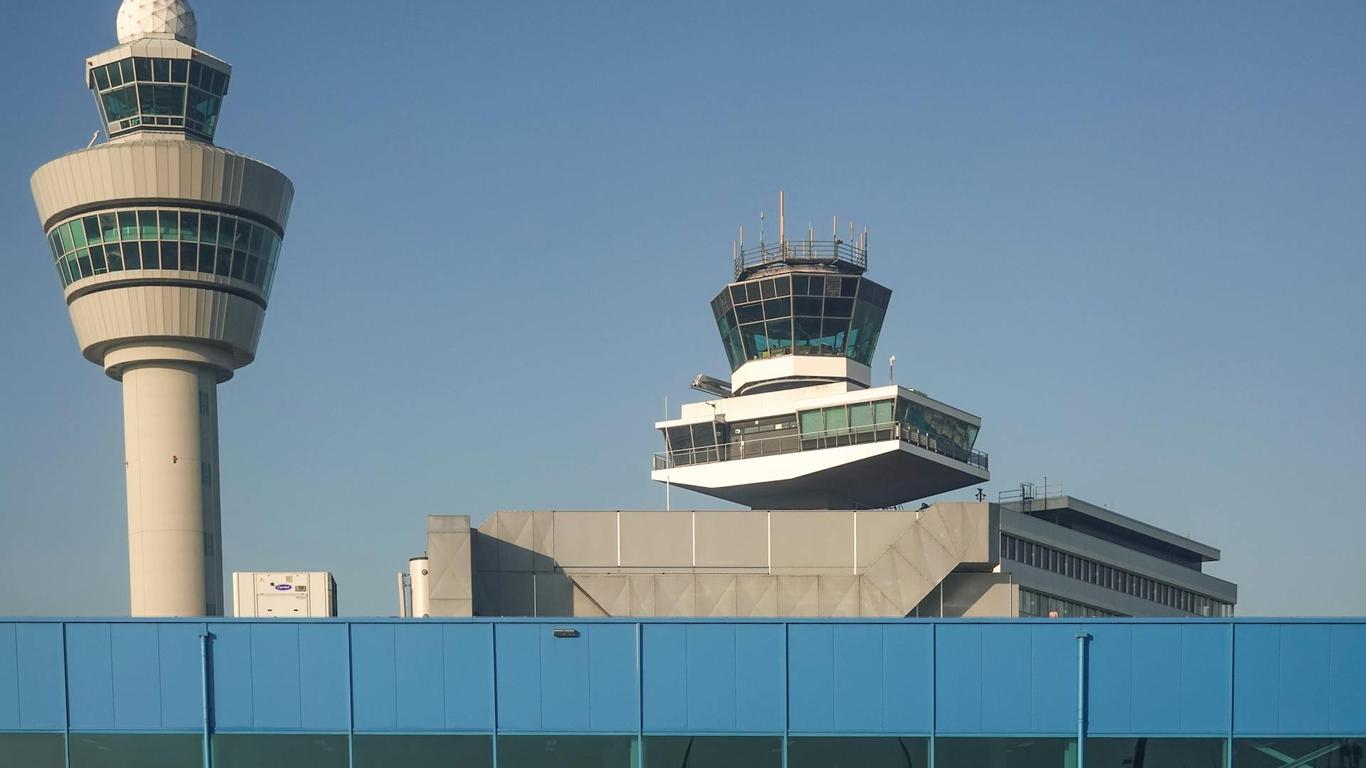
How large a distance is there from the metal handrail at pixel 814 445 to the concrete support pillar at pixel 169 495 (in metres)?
26.7

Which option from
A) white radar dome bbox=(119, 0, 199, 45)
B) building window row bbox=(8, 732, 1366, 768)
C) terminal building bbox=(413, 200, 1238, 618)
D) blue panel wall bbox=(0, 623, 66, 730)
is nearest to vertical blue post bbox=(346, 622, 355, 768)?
building window row bbox=(8, 732, 1366, 768)

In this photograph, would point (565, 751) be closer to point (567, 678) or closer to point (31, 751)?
point (567, 678)

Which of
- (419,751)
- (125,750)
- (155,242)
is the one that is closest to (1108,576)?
(155,242)

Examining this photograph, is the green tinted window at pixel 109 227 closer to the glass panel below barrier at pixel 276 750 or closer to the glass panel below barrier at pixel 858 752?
the glass panel below barrier at pixel 276 750

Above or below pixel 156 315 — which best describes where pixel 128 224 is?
above

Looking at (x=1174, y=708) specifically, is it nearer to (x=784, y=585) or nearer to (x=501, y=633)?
(x=501, y=633)

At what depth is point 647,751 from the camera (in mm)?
35719

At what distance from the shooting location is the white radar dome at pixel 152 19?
92.2 metres

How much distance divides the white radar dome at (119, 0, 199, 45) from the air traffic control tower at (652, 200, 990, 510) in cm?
3622

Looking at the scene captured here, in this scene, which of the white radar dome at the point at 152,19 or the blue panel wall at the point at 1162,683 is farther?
the white radar dome at the point at 152,19

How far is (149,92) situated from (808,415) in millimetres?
42792

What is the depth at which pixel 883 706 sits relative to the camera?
35562 millimetres

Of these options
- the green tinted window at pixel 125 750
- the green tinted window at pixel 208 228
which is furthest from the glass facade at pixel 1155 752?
the green tinted window at pixel 208 228

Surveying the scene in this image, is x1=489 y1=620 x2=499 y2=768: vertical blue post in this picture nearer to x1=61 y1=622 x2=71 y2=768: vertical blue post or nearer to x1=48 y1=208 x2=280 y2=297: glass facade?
x1=61 y1=622 x2=71 y2=768: vertical blue post
